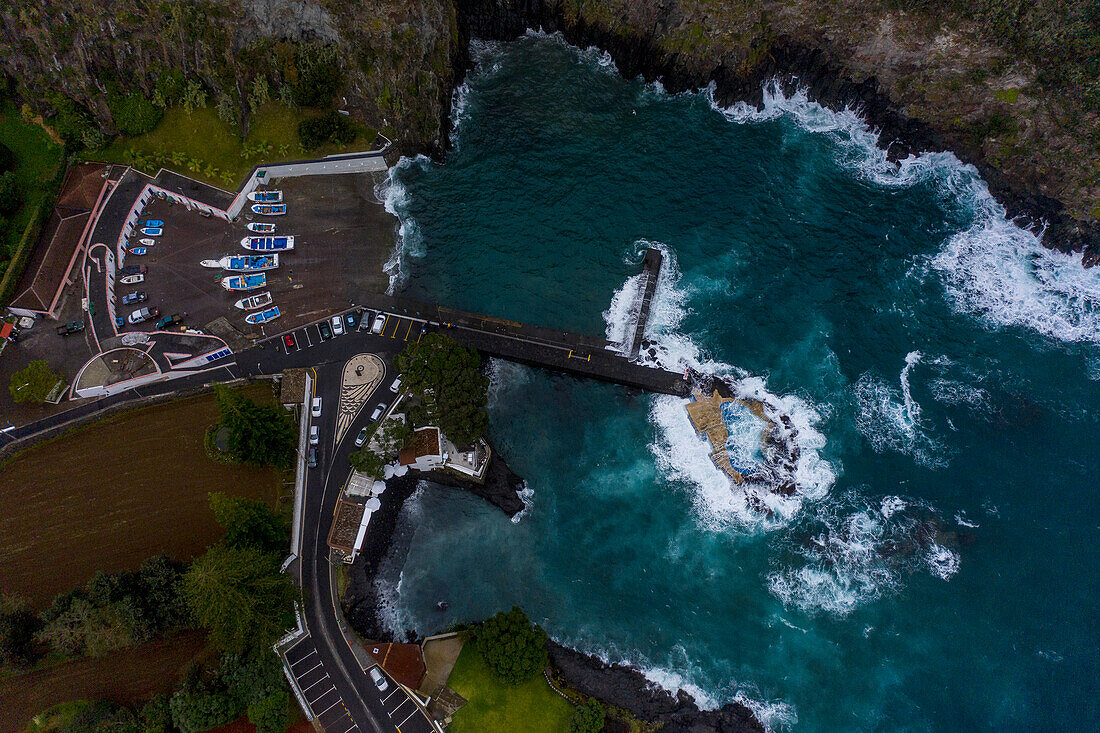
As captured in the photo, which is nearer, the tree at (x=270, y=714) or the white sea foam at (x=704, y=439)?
the tree at (x=270, y=714)

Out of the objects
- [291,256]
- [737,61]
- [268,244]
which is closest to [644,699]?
[291,256]

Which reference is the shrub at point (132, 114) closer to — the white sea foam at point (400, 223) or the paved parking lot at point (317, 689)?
the white sea foam at point (400, 223)

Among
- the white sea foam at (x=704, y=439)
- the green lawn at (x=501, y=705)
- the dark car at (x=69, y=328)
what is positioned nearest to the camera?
the green lawn at (x=501, y=705)

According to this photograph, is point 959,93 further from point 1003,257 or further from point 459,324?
point 459,324

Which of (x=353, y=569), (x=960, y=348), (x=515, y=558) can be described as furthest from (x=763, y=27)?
(x=353, y=569)

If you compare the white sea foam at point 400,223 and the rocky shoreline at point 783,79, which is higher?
the rocky shoreline at point 783,79

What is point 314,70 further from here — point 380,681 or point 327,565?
point 380,681

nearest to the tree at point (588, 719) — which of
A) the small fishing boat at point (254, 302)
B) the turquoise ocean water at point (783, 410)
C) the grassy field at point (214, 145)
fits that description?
the turquoise ocean water at point (783, 410)

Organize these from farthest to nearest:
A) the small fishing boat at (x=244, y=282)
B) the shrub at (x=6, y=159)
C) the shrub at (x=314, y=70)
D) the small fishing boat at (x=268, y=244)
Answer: the shrub at (x=314, y=70)
the small fishing boat at (x=268, y=244)
the shrub at (x=6, y=159)
the small fishing boat at (x=244, y=282)
